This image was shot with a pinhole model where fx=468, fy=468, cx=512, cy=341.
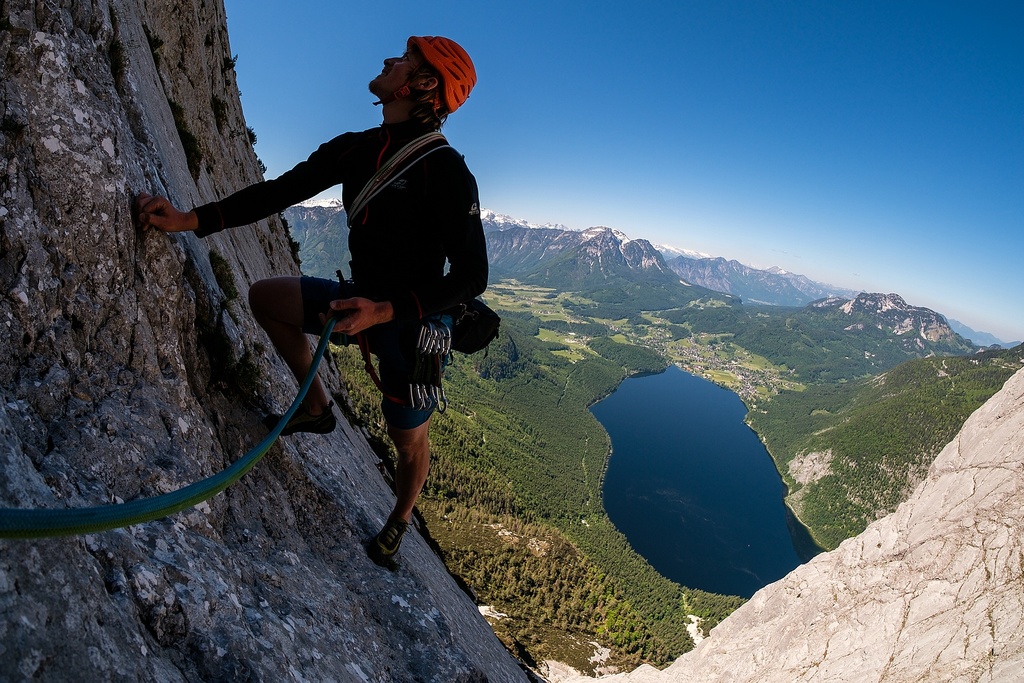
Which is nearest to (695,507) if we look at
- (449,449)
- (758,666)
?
(449,449)

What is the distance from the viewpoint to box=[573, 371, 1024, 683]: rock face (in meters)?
12.2

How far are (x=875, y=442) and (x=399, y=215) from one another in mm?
184687

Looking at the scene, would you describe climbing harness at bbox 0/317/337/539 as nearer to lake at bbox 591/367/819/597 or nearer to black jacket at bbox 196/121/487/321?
black jacket at bbox 196/121/487/321

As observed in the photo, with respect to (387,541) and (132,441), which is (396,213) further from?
(387,541)

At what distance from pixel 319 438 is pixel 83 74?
4530 millimetres

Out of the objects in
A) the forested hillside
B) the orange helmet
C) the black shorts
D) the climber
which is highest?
the orange helmet

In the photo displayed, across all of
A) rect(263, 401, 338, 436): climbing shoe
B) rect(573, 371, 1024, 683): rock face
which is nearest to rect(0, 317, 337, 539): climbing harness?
rect(263, 401, 338, 436): climbing shoe

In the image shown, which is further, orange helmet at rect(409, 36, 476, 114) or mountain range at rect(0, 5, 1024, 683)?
orange helmet at rect(409, 36, 476, 114)

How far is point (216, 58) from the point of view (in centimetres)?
1495

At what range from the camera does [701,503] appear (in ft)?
395

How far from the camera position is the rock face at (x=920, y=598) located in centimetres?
1220

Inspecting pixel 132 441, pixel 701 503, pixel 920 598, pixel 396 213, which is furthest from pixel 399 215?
pixel 701 503

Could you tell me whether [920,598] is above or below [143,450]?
below

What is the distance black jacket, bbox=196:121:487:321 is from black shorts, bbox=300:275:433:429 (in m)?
0.38
